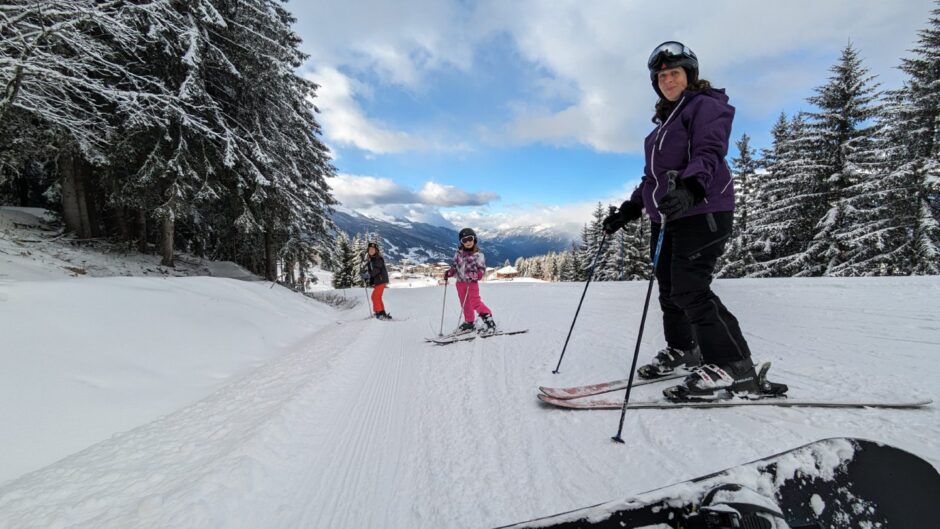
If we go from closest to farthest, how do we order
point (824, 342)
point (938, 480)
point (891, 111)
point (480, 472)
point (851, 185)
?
point (938, 480) < point (480, 472) < point (824, 342) < point (891, 111) < point (851, 185)

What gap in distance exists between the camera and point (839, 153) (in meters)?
18.2

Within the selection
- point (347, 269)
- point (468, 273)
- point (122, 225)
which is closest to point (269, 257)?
point (122, 225)

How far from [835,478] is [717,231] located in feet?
5.20

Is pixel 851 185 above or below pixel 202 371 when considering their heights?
above

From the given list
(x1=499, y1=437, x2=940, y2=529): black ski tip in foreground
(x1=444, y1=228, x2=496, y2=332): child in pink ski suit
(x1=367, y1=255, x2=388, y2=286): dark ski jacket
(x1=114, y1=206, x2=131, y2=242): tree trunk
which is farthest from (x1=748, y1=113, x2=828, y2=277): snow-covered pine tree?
(x1=114, y1=206, x2=131, y2=242): tree trunk

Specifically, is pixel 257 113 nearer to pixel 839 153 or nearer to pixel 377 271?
pixel 377 271

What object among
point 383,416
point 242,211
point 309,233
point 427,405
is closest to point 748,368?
point 427,405

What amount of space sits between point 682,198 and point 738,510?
1.68m

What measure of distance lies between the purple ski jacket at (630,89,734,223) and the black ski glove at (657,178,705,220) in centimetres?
4

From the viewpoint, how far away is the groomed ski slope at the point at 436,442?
71.6 inches

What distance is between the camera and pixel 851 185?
58.2 ft

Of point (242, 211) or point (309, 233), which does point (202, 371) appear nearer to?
point (242, 211)

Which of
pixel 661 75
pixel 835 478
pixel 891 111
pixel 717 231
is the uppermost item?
pixel 891 111

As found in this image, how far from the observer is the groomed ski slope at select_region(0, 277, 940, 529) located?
182 cm
